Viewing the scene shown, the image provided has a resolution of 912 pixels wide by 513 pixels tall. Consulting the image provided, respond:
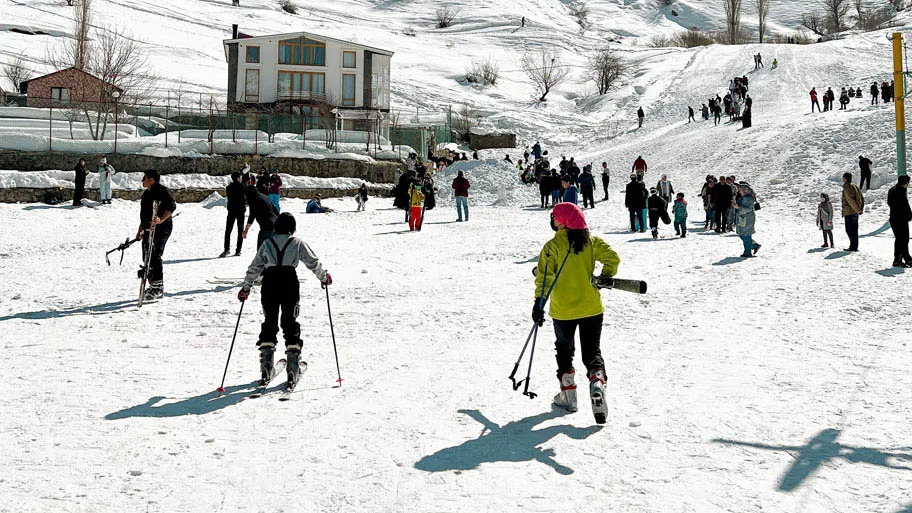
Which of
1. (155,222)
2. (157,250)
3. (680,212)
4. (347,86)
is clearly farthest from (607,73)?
(155,222)

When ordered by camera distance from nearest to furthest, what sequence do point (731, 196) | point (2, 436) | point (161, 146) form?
point (2, 436) → point (731, 196) → point (161, 146)

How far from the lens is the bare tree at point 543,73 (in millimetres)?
69750

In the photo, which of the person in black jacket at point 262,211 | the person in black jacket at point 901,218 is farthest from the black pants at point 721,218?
the person in black jacket at point 262,211

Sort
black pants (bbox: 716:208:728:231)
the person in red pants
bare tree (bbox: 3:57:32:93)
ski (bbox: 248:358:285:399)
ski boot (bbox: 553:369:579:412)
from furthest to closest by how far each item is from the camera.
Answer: bare tree (bbox: 3:57:32:93), the person in red pants, black pants (bbox: 716:208:728:231), ski (bbox: 248:358:285:399), ski boot (bbox: 553:369:579:412)

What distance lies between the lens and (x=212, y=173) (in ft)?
95.7

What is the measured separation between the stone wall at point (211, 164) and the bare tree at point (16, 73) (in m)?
28.1

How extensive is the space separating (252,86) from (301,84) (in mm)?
2976

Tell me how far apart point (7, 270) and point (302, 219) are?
9755 mm

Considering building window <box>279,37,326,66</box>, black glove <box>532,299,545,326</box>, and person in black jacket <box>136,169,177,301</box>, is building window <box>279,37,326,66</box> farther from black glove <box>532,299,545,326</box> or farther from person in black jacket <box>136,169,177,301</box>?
black glove <box>532,299,545,326</box>

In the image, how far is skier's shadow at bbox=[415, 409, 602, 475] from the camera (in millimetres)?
4441

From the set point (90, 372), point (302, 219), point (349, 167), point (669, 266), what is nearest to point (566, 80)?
point (349, 167)

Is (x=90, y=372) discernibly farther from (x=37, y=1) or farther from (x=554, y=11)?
(x=554, y=11)

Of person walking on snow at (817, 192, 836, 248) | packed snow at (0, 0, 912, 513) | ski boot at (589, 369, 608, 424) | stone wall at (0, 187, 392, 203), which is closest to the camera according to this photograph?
packed snow at (0, 0, 912, 513)

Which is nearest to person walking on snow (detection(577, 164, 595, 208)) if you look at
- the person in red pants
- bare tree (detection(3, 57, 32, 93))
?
the person in red pants
